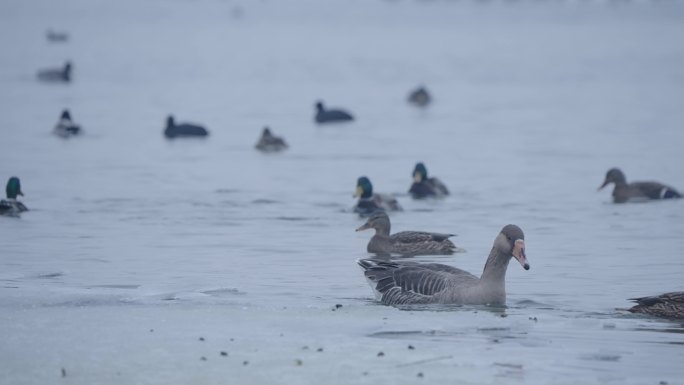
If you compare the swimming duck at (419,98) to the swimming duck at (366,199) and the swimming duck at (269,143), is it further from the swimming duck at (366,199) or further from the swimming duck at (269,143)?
the swimming duck at (366,199)

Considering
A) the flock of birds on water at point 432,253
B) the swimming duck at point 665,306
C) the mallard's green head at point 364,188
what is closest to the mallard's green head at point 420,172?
the flock of birds on water at point 432,253

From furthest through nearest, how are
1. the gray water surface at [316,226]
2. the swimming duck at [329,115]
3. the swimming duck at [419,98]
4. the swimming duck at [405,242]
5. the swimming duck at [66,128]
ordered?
the swimming duck at [419,98] → the swimming duck at [329,115] → the swimming duck at [66,128] → the swimming duck at [405,242] → the gray water surface at [316,226]

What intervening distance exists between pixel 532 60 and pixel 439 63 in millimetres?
4731

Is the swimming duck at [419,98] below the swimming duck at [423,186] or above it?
above

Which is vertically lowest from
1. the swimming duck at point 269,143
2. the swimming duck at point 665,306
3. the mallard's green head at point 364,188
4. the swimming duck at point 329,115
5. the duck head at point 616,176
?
the swimming duck at point 665,306

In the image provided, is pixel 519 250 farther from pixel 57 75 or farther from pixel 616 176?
pixel 57 75

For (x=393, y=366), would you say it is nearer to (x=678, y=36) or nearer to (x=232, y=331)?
(x=232, y=331)

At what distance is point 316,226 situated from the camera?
65.9ft

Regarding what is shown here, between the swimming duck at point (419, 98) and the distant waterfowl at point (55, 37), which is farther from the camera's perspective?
the distant waterfowl at point (55, 37)

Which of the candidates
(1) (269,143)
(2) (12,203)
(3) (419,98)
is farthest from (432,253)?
(3) (419,98)

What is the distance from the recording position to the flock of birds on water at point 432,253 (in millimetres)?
13492

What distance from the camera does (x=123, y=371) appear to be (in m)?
10.6

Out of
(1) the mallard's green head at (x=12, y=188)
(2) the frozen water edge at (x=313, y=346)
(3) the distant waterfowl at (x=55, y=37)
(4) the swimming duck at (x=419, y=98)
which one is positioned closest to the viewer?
(2) the frozen water edge at (x=313, y=346)

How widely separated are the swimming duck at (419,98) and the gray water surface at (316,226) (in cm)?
114
